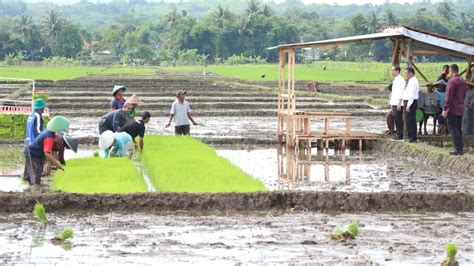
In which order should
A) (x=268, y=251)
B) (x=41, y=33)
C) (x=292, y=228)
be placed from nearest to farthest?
1. (x=268, y=251)
2. (x=292, y=228)
3. (x=41, y=33)

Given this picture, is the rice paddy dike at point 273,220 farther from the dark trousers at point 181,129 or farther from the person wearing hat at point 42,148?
the dark trousers at point 181,129

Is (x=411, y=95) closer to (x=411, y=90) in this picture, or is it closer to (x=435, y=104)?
(x=411, y=90)

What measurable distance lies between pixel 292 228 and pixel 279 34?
100 metres

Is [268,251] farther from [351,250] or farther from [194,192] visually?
[194,192]

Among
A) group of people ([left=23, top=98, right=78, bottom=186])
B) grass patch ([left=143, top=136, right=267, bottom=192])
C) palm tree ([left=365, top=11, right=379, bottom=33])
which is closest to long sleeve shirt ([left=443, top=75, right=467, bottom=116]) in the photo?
grass patch ([left=143, top=136, right=267, bottom=192])

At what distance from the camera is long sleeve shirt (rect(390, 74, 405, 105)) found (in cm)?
1670

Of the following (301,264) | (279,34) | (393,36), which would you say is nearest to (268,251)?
(301,264)

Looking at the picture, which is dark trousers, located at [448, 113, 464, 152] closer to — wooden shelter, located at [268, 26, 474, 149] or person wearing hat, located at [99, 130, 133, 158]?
wooden shelter, located at [268, 26, 474, 149]

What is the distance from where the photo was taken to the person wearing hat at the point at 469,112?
16.9 metres

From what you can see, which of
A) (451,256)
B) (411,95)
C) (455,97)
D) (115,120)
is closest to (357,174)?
(455,97)

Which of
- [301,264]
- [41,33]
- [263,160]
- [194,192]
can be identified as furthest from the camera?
[41,33]

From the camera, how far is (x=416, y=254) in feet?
26.6

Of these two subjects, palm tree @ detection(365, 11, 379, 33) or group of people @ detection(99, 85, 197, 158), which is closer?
group of people @ detection(99, 85, 197, 158)

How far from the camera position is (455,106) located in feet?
48.8
